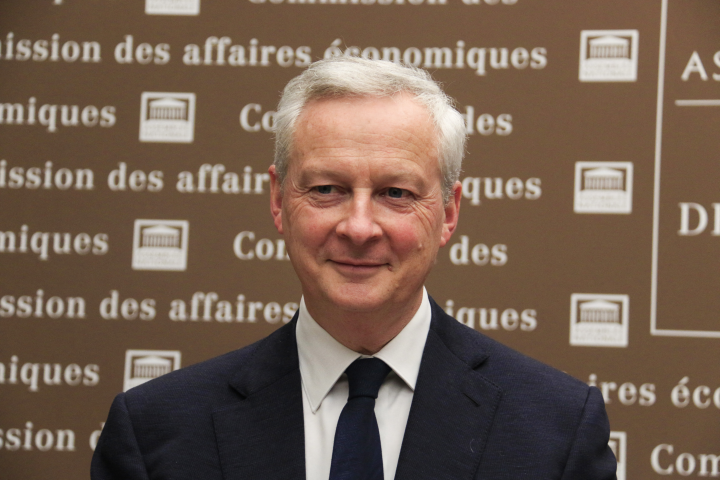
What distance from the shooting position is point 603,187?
8.52 ft

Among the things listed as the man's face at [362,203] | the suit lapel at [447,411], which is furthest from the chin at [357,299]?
the suit lapel at [447,411]

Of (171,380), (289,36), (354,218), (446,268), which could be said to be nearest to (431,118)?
(354,218)

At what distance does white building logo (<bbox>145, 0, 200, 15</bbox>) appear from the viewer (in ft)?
9.10

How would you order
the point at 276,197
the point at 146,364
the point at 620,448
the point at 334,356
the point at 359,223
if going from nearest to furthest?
the point at 359,223 → the point at 334,356 → the point at 276,197 → the point at 620,448 → the point at 146,364

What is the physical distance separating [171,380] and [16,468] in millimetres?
1561

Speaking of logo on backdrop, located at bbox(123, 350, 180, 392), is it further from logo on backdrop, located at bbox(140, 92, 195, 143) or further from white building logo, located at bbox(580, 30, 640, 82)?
white building logo, located at bbox(580, 30, 640, 82)

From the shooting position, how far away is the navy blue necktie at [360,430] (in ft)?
4.56

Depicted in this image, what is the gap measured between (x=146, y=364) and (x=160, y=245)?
0.47 meters

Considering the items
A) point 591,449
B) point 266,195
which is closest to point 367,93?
point 591,449

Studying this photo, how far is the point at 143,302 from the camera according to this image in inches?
107

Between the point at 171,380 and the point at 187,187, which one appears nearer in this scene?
the point at 171,380

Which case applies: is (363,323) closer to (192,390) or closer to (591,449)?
(192,390)

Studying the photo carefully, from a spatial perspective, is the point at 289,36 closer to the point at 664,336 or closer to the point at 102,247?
the point at 102,247

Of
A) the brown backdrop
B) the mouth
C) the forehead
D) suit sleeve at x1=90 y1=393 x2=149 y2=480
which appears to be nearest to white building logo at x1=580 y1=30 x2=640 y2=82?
the brown backdrop
